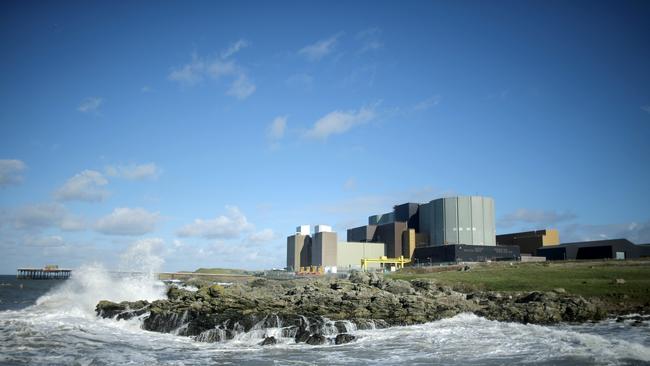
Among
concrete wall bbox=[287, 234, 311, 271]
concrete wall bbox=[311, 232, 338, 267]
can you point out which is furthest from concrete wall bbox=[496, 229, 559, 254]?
concrete wall bbox=[287, 234, 311, 271]

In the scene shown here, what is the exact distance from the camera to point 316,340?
25062mm

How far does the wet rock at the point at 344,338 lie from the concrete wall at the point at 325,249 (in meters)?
96.0

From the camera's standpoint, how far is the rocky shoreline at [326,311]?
28.0 m

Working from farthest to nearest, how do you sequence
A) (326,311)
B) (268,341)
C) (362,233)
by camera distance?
(362,233), (326,311), (268,341)

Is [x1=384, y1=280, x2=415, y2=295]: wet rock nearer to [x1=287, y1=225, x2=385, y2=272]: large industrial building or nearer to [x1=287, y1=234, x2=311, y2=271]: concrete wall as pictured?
[x1=287, y1=225, x2=385, y2=272]: large industrial building

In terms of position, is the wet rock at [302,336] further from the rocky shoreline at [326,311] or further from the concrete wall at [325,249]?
the concrete wall at [325,249]

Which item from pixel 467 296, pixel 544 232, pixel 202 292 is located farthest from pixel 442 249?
pixel 202 292

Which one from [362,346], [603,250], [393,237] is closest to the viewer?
[362,346]

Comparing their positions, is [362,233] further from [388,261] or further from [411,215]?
[388,261]

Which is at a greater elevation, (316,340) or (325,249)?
(325,249)

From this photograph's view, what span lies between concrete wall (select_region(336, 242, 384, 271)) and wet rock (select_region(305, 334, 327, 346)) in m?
97.4

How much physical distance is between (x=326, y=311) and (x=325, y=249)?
3508 inches

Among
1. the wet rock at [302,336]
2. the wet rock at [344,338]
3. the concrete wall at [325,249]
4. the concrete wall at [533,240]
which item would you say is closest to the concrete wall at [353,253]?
the concrete wall at [325,249]

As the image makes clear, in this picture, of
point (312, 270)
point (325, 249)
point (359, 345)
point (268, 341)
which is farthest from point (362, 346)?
point (325, 249)
